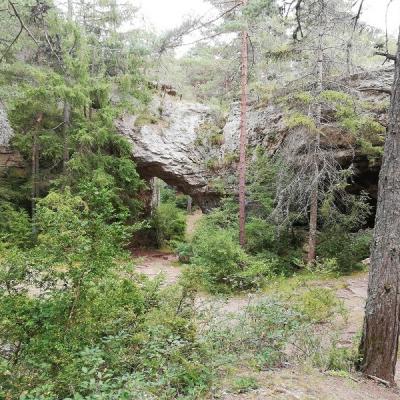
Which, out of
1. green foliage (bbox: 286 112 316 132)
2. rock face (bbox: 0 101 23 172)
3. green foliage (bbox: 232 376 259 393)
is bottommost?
green foliage (bbox: 232 376 259 393)

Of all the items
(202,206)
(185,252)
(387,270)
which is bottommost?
(185,252)

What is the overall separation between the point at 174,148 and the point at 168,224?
3.98 metres

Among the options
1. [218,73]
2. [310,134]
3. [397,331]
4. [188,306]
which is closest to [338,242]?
[310,134]

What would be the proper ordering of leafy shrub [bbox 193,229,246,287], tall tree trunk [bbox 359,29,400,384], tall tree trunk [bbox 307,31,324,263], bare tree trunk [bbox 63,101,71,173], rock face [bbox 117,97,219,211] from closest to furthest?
tall tree trunk [bbox 359,29,400,384] → leafy shrub [bbox 193,229,246,287] → tall tree trunk [bbox 307,31,324,263] → bare tree trunk [bbox 63,101,71,173] → rock face [bbox 117,97,219,211]

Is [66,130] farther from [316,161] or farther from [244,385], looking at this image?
[244,385]

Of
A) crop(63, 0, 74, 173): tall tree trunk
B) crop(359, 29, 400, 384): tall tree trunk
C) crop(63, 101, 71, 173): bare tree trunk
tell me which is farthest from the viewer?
crop(63, 101, 71, 173): bare tree trunk

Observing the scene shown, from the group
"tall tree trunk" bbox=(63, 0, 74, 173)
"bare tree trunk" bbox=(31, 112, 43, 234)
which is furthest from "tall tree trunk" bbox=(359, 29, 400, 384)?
"bare tree trunk" bbox=(31, 112, 43, 234)

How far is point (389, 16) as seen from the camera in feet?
13.8

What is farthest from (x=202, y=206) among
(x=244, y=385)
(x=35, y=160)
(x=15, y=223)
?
(x=244, y=385)

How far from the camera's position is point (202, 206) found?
1609 cm

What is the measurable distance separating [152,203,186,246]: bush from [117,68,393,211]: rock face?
6.70 ft

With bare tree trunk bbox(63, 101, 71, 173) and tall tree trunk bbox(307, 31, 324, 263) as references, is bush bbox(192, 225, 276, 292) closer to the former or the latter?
tall tree trunk bbox(307, 31, 324, 263)

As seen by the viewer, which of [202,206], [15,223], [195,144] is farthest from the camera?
[202,206]

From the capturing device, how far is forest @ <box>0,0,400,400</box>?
3.44 meters
